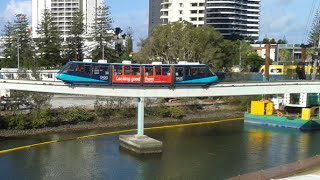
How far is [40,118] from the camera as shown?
39.8 m

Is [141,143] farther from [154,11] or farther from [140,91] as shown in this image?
[154,11]

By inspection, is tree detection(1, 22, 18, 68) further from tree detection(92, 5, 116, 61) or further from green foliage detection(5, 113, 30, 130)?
green foliage detection(5, 113, 30, 130)

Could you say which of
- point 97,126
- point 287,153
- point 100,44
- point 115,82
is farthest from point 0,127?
point 100,44

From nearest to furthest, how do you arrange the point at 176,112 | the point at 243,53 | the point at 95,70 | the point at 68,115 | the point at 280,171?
1. the point at 280,171
2. the point at 95,70
3. the point at 68,115
4. the point at 176,112
5. the point at 243,53

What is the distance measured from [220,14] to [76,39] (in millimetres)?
63338

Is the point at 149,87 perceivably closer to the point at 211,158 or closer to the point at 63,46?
the point at 211,158

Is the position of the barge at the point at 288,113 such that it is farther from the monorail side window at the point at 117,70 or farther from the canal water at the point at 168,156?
the monorail side window at the point at 117,70

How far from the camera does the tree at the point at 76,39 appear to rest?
79.6m

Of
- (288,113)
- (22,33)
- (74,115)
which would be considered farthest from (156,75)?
(22,33)

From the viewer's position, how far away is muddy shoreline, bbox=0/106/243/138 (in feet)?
126

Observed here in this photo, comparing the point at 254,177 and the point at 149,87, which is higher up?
the point at 149,87

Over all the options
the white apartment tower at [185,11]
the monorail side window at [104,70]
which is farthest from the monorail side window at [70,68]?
the white apartment tower at [185,11]

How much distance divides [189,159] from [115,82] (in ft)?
24.1

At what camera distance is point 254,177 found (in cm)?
1731
